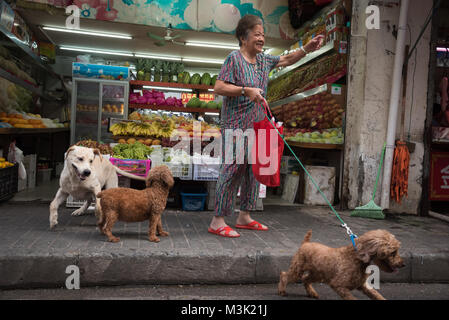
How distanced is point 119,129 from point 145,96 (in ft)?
11.6

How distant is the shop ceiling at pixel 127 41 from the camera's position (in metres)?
8.78

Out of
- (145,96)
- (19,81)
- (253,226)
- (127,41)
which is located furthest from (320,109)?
(19,81)

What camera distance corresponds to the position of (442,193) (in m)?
6.45

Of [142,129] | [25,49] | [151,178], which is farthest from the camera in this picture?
[25,49]

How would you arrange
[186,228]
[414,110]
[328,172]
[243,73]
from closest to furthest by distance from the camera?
[243,73], [186,228], [414,110], [328,172]

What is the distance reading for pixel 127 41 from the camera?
10359mm

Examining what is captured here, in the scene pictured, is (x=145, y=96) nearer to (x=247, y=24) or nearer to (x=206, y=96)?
(x=206, y=96)

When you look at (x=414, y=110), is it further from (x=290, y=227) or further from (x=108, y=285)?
(x=108, y=285)

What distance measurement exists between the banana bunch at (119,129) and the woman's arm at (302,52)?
3325 mm

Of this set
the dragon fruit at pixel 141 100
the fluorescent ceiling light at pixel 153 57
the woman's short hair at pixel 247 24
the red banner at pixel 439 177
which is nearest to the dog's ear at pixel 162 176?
the woman's short hair at pixel 247 24

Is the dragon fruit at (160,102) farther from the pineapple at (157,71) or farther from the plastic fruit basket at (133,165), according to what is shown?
the plastic fruit basket at (133,165)
